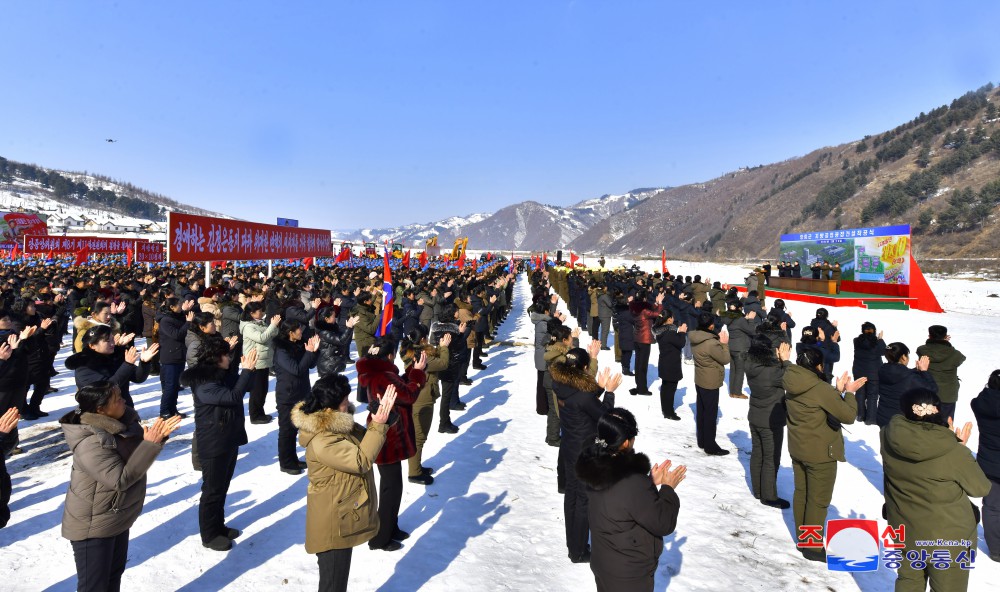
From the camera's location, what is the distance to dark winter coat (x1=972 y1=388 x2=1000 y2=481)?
14.4 ft

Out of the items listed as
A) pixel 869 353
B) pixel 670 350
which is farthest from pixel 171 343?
pixel 869 353

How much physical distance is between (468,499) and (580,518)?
1.72 metres

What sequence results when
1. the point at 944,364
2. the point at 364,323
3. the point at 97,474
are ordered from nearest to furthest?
1. the point at 97,474
2. the point at 944,364
3. the point at 364,323

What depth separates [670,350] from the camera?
8.12 metres

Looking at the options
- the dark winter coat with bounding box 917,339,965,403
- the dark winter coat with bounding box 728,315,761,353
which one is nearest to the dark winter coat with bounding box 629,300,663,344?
the dark winter coat with bounding box 728,315,761,353

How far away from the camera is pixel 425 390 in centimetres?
582

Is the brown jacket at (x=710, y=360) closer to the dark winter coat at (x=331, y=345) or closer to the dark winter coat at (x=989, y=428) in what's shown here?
A: the dark winter coat at (x=989, y=428)

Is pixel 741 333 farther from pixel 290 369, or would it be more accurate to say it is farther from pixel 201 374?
pixel 201 374

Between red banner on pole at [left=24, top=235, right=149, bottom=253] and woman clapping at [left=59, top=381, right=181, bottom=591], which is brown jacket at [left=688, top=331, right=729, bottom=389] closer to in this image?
woman clapping at [left=59, top=381, right=181, bottom=591]

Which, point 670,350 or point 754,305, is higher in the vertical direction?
point 754,305

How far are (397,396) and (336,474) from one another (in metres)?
1.17

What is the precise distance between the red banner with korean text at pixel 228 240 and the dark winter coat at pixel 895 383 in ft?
54.0

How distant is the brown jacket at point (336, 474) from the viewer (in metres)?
3.11

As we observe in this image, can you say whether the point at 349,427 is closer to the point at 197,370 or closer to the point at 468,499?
the point at 197,370
